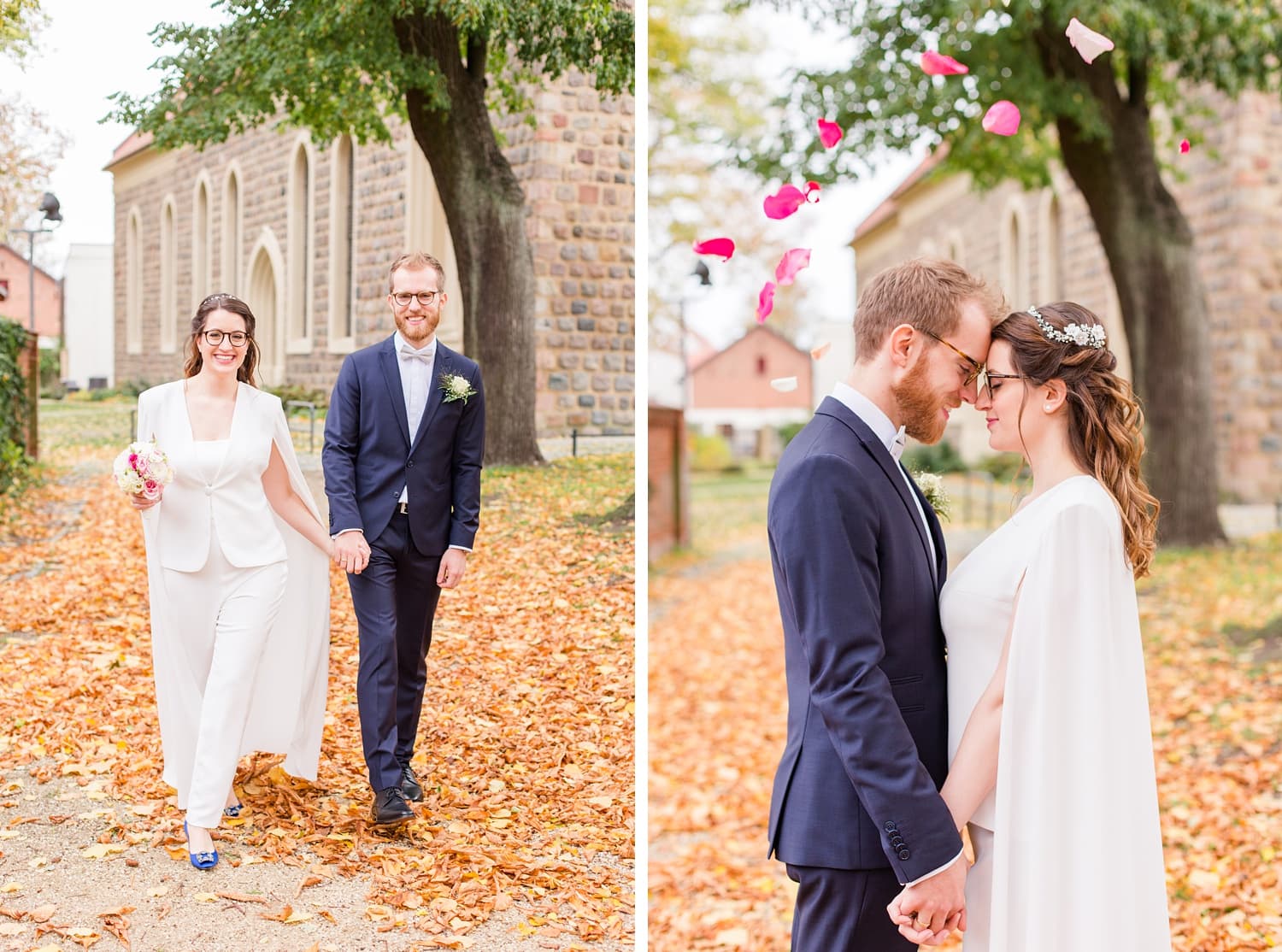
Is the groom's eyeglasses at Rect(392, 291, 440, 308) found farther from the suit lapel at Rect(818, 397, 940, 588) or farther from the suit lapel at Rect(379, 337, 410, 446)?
the suit lapel at Rect(818, 397, 940, 588)

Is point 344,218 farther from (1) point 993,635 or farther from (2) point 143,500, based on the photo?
(1) point 993,635

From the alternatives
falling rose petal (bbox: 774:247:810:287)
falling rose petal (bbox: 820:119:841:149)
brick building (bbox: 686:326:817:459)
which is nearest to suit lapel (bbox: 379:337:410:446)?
falling rose petal (bbox: 774:247:810:287)

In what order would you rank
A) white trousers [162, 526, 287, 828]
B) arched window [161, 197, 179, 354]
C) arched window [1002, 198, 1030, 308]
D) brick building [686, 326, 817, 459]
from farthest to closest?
brick building [686, 326, 817, 459], arched window [1002, 198, 1030, 308], arched window [161, 197, 179, 354], white trousers [162, 526, 287, 828]

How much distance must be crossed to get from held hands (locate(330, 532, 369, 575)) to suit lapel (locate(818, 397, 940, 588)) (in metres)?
1.44

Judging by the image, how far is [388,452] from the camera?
9.93 ft

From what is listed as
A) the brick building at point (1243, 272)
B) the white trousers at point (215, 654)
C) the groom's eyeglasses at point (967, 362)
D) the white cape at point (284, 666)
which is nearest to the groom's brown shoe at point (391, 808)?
the white cape at point (284, 666)

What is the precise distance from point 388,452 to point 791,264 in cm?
116

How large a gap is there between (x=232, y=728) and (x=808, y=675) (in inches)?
60.8

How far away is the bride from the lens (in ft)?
6.40

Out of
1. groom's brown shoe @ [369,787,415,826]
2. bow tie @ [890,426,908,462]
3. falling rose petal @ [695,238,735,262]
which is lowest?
groom's brown shoe @ [369,787,415,826]

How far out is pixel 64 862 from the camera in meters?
2.67

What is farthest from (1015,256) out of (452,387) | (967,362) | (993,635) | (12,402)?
(993,635)

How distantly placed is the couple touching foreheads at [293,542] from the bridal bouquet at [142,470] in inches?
1.7

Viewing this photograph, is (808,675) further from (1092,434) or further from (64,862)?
(64,862)
